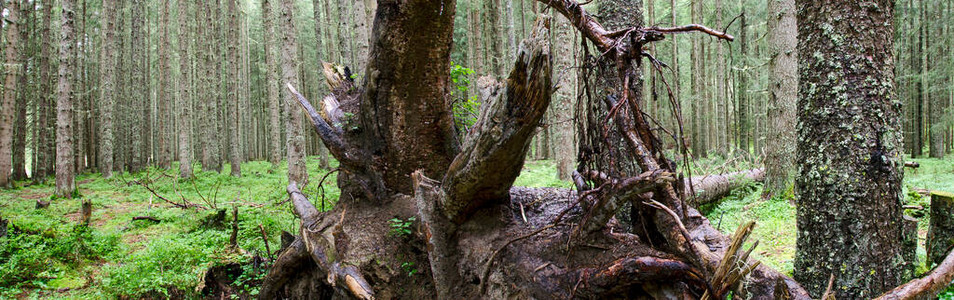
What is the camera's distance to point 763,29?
2406 centimetres

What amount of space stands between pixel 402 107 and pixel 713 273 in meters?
2.69

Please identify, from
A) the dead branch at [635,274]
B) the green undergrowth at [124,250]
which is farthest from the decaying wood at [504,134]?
the green undergrowth at [124,250]

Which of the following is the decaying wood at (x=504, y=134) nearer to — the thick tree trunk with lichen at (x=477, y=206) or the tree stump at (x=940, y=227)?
the thick tree trunk with lichen at (x=477, y=206)

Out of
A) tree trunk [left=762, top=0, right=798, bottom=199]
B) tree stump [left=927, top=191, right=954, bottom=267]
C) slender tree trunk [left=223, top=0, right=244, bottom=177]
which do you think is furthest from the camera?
slender tree trunk [left=223, top=0, right=244, bottom=177]

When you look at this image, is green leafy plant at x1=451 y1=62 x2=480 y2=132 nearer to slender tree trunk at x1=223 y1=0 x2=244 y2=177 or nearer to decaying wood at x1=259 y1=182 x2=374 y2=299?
decaying wood at x1=259 y1=182 x2=374 y2=299

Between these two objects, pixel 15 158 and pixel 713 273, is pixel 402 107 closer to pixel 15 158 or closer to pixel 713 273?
pixel 713 273

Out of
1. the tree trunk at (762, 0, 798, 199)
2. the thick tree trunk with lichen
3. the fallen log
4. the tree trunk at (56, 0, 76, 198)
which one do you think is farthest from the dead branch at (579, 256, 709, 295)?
the tree trunk at (56, 0, 76, 198)

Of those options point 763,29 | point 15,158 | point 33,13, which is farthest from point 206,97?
point 763,29

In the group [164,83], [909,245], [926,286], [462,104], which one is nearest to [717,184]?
[909,245]

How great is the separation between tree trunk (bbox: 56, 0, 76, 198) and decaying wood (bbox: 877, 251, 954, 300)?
14907 millimetres

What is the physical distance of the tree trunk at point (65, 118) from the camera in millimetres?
10672

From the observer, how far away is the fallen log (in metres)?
8.20

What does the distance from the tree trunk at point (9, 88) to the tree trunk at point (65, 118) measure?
1.66 metres

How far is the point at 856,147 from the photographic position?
315 centimetres
